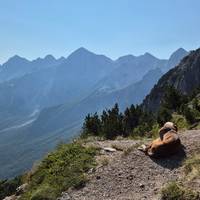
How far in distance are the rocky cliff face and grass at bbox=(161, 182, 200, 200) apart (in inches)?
4118

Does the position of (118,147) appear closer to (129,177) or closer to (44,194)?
(129,177)

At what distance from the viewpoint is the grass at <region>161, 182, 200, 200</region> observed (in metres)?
17.0

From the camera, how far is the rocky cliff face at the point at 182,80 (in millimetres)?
127625

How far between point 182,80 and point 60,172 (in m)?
117

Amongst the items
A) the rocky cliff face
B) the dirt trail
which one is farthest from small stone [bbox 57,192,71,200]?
the rocky cliff face

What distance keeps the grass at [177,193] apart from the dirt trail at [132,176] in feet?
1.63

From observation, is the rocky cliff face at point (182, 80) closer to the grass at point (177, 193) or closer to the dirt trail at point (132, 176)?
the dirt trail at point (132, 176)

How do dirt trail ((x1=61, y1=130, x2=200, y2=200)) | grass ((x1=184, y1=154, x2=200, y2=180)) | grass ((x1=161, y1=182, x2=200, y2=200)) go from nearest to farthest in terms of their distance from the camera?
grass ((x1=161, y1=182, x2=200, y2=200)) → grass ((x1=184, y1=154, x2=200, y2=180)) → dirt trail ((x1=61, y1=130, x2=200, y2=200))

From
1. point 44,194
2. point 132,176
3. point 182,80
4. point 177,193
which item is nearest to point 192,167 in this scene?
point 177,193

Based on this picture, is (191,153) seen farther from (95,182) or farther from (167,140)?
(95,182)

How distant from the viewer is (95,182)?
69.2 feet

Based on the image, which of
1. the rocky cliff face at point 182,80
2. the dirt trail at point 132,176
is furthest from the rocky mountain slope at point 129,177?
the rocky cliff face at point 182,80

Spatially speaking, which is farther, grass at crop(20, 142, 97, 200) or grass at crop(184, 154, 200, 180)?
grass at crop(20, 142, 97, 200)

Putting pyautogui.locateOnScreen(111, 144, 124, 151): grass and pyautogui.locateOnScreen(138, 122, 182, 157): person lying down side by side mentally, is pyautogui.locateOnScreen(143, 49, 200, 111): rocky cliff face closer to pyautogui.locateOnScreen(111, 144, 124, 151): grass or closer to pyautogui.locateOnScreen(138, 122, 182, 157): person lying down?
pyautogui.locateOnScreen(111, 144, 124, 151): grass
